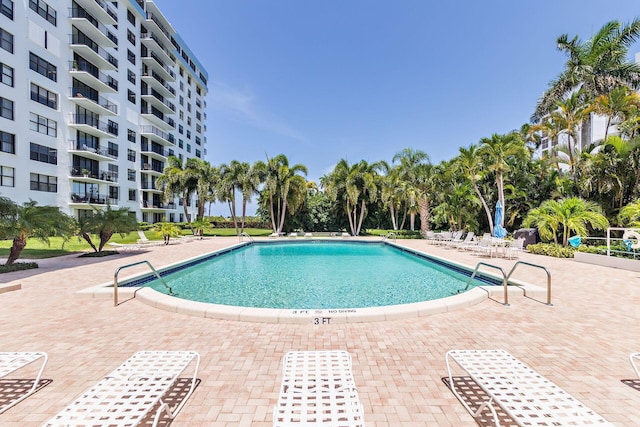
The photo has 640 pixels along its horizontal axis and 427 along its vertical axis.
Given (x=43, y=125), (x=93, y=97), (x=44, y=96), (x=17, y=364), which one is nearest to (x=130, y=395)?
(x=17, y=364)

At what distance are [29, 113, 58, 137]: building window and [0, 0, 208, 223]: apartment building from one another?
0.08 meters

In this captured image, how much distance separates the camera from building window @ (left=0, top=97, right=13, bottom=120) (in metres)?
20.7

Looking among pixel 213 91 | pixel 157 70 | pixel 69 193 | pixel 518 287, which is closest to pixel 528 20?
pixel 518 287

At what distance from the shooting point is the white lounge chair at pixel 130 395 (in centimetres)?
218

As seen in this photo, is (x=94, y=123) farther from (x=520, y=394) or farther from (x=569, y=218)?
(x=569, y=218)

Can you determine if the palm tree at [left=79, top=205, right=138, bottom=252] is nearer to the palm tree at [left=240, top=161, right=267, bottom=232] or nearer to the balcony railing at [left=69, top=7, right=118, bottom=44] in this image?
the palm tree at [left=240, top=161, right=267, bottom=232]

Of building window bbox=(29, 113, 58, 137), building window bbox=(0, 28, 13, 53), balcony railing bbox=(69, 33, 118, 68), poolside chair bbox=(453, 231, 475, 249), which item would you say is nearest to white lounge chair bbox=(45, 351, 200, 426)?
poolside chair bbox=(453, 231, 475, 249)

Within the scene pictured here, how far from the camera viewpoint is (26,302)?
662 centimetres

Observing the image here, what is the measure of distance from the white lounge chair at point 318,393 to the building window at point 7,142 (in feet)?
95.9

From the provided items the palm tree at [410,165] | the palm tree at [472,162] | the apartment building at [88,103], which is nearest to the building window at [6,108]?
the apartment building at [88,103]

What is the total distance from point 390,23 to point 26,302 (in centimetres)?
2547

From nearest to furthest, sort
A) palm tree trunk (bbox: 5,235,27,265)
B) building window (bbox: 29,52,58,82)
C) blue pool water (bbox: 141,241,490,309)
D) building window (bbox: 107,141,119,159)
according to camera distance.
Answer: blue pool water (bbox: 141,241,490,309)
palm tree trunk (bbox: 5,235,27,265)
building window (bbox: 29,52,58,82)
building window (bbox: 107,141,119,159)

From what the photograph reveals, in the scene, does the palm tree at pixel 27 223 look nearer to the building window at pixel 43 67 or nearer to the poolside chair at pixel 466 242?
the poolside chair at pixel 466 242

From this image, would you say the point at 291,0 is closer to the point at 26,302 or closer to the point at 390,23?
the point at 390,23
